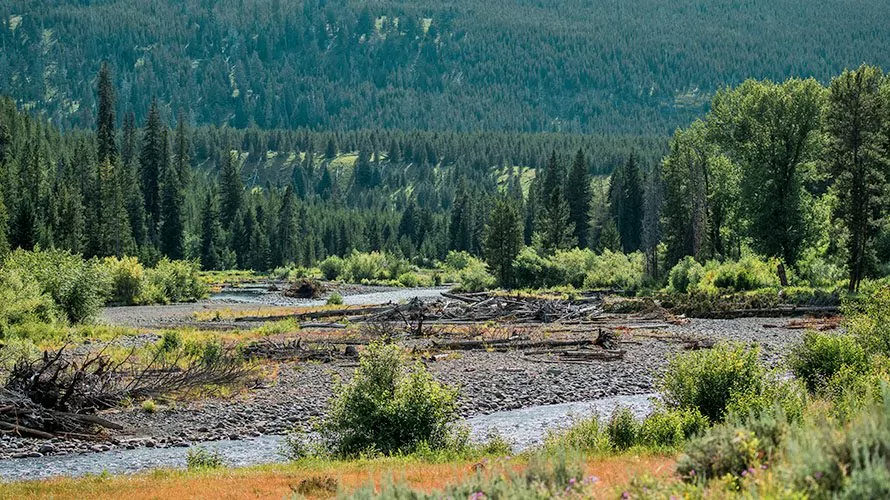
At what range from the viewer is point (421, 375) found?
19859 millimetres

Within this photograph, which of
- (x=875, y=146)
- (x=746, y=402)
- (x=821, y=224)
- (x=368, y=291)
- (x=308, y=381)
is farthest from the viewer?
(x=368, y=291)

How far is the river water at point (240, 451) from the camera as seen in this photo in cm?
1986

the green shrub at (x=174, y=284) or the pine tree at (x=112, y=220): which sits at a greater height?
the pine tree at (x=112, y=220)

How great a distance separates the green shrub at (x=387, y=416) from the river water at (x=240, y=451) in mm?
2314

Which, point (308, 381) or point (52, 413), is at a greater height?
point (52, 413)

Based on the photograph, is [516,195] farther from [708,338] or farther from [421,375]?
[421,375]

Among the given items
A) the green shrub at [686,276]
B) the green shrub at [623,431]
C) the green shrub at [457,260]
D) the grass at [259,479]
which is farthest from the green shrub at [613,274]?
the grass at [259,479]

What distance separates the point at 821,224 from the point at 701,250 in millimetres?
10136

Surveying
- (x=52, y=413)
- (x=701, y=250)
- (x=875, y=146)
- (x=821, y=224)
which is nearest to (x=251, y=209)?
(x=701, y=250)

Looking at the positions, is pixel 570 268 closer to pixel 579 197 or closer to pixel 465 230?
A: pixel 579 197

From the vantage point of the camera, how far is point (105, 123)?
11631 cm

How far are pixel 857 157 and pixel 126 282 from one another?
56472 millimetres

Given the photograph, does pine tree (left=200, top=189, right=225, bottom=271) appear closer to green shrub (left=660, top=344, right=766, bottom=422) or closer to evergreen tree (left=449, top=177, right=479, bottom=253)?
evergreen tree (left=449, top=177, right=479, bottom=253)

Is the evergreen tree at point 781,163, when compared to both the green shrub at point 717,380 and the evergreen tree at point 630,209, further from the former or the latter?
the evergreen tree at point 630,209
